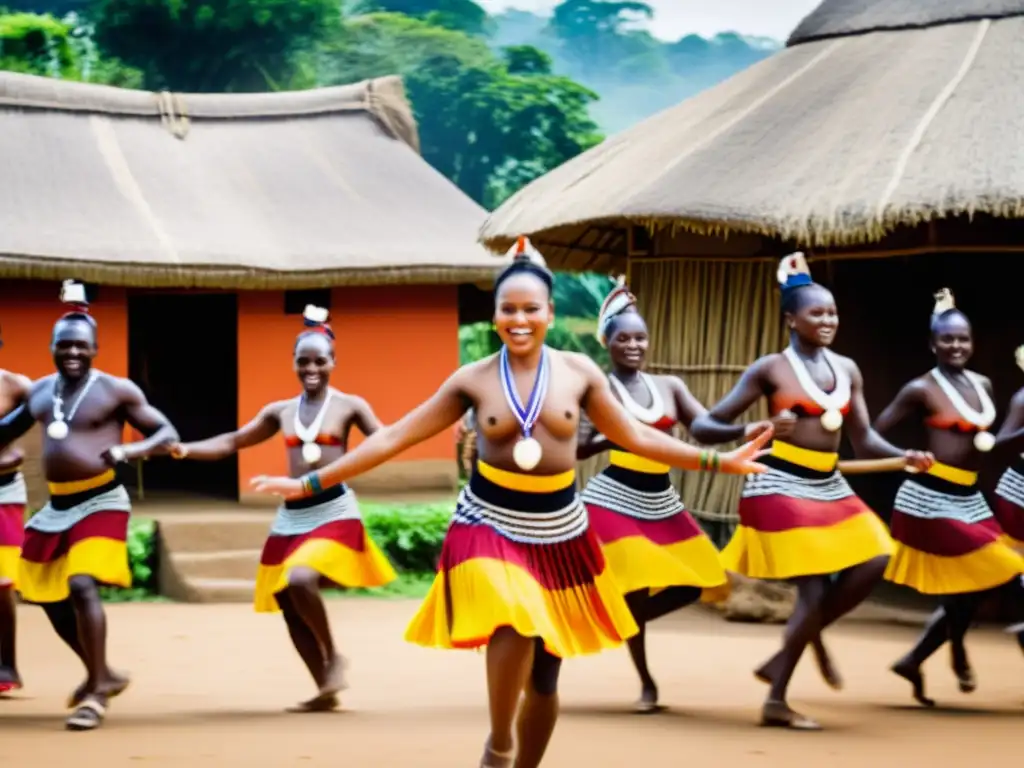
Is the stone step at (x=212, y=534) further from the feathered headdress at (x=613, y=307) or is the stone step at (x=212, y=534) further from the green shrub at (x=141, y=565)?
the feathered headdress at (x=613, y=307)

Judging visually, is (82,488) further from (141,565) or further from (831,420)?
(141,565)

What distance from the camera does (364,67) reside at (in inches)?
1330

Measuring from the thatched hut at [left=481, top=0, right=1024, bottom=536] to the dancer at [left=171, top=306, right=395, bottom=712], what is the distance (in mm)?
3122

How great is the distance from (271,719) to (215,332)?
10961 mm

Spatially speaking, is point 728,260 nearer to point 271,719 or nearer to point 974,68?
point 974,68

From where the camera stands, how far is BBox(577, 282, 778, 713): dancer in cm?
709

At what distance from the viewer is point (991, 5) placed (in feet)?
37.1

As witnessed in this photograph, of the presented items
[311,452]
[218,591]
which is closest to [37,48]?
[218,591]

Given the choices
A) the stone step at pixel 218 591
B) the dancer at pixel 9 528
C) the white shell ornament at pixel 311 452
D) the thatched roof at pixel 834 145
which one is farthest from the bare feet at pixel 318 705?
the stone step at pixel 218 591

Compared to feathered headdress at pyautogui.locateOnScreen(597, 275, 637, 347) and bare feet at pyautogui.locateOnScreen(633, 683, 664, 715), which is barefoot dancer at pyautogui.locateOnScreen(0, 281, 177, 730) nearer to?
feathered headdress at pyautogui.locateOnScreen(597, 275, 637, 347)

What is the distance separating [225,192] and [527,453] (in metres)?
10.5

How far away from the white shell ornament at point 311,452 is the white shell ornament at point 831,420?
7.73 feet

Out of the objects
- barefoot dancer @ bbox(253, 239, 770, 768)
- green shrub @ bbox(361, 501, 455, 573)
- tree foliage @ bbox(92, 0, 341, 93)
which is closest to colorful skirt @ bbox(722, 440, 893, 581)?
barefoot dancer @ bbox(253, 239, 770, 768)

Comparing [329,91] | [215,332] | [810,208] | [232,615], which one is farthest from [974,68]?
[215,332]
